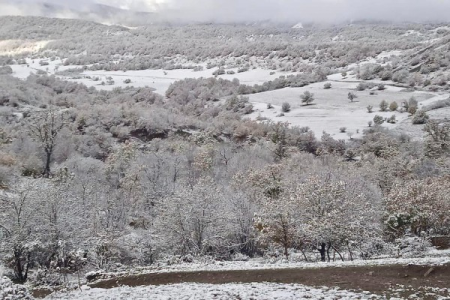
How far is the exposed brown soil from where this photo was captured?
13.8 meters

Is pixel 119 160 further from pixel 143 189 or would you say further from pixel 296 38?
pixel 296 38

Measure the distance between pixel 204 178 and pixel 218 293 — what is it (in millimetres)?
23329

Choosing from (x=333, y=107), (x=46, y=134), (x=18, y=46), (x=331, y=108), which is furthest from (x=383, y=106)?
(x=18, y=46)

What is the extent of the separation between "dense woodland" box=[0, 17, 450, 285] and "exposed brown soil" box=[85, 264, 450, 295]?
11.9 ft

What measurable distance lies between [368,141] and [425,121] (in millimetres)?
9340

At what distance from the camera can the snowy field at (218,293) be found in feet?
43.5

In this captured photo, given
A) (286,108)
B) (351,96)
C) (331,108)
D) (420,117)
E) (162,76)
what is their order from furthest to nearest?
(162,76) → (286,108) → (351,96) → (331,108) → (420,117)

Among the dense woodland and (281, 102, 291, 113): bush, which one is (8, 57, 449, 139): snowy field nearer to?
(281, 102, 291, 113): bush

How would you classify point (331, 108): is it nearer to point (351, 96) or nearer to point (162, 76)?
point (351, 96)

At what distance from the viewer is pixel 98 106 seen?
2662 inches

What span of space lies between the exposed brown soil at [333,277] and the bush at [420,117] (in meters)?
47.6

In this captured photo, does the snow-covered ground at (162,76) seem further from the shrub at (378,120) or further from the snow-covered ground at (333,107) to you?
the shrub at (378,120)

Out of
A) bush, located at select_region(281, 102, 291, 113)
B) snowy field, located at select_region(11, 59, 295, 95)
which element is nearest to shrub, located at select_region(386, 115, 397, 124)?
bush, located at select_region(281, 102, 291, 113)

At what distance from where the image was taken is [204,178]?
123 ft
